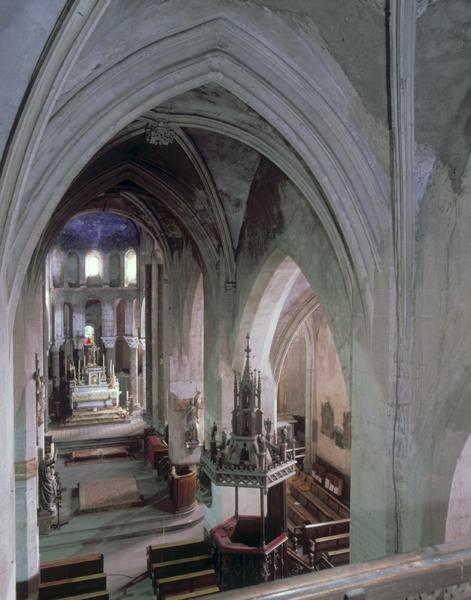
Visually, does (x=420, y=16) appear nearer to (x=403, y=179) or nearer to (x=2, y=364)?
(x=403, y=179)

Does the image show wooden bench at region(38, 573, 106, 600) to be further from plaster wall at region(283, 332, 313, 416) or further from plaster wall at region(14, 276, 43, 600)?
plaster wall at region(283, 332, 313, 416)

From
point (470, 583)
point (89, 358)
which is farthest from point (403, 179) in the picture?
point (89, 358)

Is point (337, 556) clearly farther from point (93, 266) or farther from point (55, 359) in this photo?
point (93, 266)

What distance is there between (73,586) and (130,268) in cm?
1831

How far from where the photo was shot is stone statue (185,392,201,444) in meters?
14.8

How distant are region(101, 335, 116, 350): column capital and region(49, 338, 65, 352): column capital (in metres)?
2.05

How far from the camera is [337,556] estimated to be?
33.6 feet

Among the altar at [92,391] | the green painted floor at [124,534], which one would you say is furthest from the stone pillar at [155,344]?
the green painted floor at [124,534]

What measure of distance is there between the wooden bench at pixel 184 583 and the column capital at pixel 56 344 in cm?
1623

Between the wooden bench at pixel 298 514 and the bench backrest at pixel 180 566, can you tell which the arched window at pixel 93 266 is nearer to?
the wooden bench at pixel 298 514

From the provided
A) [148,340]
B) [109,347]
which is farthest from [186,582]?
[109,347]

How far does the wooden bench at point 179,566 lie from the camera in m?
9.34

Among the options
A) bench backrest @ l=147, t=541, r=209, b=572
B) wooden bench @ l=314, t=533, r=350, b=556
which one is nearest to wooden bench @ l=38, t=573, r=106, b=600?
bench backrest @ l=147, t=541, r=209, b=572

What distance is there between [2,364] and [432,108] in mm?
5040
